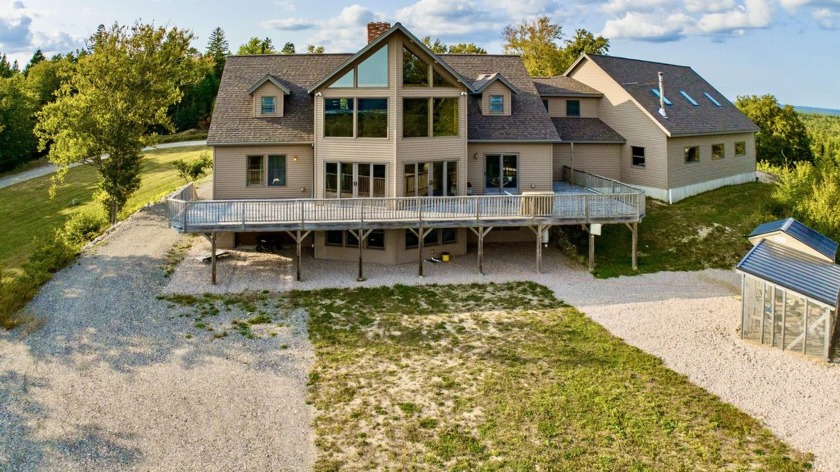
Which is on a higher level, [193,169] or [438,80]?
[438,80]

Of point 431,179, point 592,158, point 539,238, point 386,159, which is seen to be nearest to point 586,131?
point 592,158

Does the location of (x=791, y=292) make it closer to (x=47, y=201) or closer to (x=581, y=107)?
(x=581, y=107)

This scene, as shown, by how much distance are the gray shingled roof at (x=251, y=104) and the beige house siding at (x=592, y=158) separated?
1198 cm

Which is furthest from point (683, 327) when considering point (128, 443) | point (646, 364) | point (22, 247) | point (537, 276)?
point (22, 247)

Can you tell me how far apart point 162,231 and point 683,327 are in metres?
21.6

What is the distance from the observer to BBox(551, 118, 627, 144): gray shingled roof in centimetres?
3014

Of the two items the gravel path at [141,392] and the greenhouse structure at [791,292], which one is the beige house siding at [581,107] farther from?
the gravel path at [141,392]

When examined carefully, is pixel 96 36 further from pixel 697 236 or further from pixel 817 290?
pixel 817 290

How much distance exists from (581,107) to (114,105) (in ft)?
78.2

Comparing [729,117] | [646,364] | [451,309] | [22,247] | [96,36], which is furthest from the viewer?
[729,117]

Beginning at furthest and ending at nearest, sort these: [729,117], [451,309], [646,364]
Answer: [729,117] → [451,309] → [646,364]

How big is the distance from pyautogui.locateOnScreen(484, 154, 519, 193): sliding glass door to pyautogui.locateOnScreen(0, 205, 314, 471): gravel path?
38.6 ft

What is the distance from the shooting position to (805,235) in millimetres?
18875

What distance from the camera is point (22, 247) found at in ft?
101
